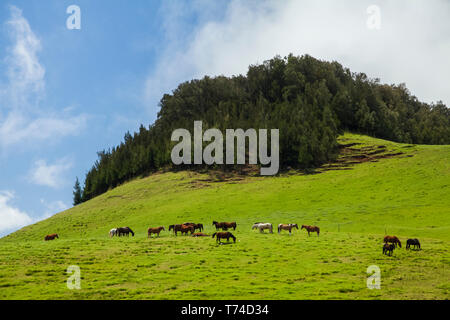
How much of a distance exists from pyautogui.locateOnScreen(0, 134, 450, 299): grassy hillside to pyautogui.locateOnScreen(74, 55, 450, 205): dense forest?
32.1m

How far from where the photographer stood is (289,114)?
4392 inches

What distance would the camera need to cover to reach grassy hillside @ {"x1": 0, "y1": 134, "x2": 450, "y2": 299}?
18.2 m

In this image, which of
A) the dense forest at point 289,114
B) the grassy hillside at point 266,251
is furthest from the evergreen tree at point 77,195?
the grassy hillside at point 266,251

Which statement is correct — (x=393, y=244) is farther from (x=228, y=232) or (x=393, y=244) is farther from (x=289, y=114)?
(x=289, y=114)

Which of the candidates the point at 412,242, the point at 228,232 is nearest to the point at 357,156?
the point at 412,242

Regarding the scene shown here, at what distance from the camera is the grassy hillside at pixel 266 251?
18219 millimetres

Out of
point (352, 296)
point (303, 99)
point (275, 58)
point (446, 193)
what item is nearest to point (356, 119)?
point (303, 99)

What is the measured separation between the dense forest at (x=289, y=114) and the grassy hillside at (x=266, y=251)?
32090 mm

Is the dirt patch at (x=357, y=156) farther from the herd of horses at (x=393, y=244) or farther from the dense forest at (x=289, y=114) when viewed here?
the herd of horses at (x=393, y=244)

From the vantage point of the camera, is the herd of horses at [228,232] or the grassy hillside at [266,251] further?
the herd of horses at [228,232]

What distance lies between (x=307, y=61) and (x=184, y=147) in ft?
227

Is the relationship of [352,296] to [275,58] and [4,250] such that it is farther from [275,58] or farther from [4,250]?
[275,58]

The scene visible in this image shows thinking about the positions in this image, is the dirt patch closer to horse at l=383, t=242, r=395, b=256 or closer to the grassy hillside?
the grassy hillside

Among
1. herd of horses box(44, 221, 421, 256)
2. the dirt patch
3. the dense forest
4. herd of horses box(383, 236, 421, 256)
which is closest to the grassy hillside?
herd of horses box(383, 236, 421, 256)
